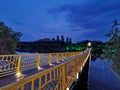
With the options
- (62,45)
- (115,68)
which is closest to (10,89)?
(115,68)

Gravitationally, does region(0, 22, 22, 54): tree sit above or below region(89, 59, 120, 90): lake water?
above

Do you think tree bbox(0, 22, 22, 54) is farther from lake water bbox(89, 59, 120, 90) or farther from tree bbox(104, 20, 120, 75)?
tree bbox(104, 20, 120, 75)

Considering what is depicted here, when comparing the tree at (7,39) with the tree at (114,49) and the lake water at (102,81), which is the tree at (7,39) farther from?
the tree at (114,49)

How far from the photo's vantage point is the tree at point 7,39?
36094 mm

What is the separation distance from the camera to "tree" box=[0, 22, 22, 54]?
36.1 meters

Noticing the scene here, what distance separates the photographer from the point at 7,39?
36250mm

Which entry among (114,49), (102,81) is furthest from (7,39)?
(114,49)

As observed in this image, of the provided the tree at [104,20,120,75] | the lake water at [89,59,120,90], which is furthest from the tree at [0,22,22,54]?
the tree at [104,20,120,75]

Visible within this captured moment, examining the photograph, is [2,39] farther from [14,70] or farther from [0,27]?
[14,70]

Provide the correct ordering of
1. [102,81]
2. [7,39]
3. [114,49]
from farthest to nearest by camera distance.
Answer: [114,49] < [102,81] < [7,39]

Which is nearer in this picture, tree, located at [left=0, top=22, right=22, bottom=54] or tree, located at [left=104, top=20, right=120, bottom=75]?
tree, located at [left=0, top=22, right=22, bottom=54]

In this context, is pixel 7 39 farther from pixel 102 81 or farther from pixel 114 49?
pixel 114 49

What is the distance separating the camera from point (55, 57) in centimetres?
2741

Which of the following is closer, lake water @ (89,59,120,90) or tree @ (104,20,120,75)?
lake water @ (89,59,120,90)
